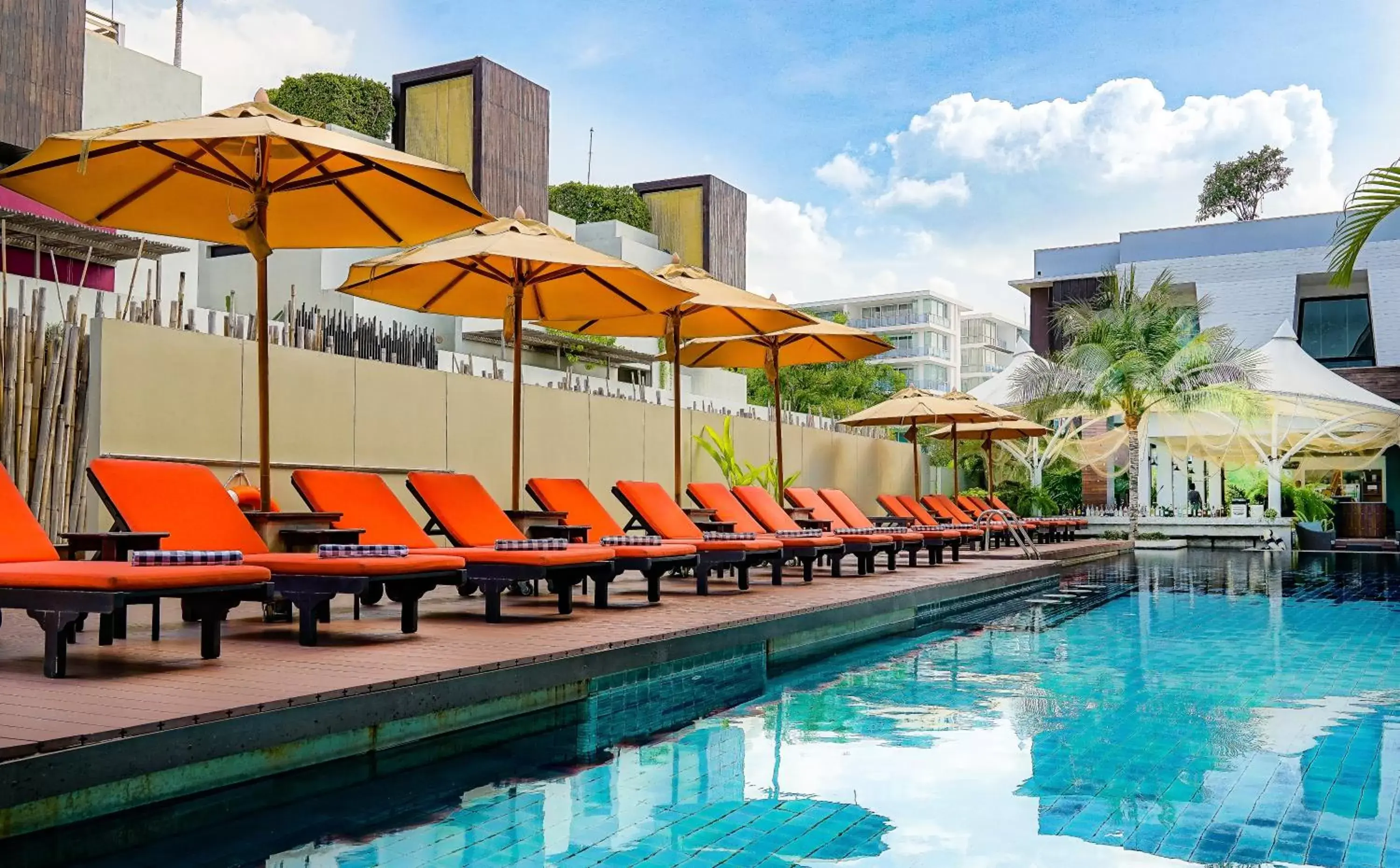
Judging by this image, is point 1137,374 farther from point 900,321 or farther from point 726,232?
point 900,321

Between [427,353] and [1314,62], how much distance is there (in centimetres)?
→ 4265

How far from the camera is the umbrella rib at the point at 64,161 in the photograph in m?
6.43

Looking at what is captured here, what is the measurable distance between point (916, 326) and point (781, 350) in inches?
2573

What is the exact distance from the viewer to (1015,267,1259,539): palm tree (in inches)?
941

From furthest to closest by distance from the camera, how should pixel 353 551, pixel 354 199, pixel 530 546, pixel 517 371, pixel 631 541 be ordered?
1. pixel 517 371
2. pixel 631 541
3. pixel 354 199
4. pixel 530 546
5. pixel 353 551

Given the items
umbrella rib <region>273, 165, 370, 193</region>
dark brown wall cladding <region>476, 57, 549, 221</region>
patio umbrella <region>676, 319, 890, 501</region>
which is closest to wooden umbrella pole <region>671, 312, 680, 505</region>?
patio umbrella <region>676, 319, 890, 501</region>

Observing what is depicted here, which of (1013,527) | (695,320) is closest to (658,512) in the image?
(695,320)

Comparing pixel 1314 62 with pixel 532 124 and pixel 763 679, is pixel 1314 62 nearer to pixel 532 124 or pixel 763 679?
pixel 532 124

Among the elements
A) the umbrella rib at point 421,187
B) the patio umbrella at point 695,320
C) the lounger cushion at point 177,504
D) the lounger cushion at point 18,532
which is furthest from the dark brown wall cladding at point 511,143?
the lounger cushion at point 18,532

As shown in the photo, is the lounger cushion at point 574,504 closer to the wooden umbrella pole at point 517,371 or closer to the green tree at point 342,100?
the wooden umbrella pole at point 517,371

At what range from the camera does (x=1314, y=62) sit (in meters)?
43.3

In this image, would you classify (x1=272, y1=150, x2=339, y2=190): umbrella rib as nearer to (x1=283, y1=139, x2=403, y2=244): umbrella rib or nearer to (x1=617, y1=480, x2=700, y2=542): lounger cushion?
(x1=283, y1=139, x2=403, y2=244): umbrella rib

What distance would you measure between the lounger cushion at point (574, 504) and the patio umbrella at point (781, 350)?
14.5 feet

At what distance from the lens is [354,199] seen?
7.48m
